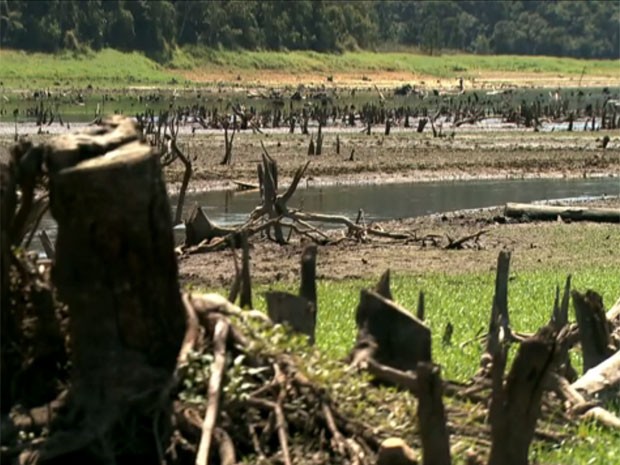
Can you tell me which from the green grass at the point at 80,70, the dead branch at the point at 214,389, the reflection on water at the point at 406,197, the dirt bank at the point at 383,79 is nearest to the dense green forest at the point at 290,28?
the green grass at the point at 80,70

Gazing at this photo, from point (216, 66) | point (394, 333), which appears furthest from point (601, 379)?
point (216, 66)

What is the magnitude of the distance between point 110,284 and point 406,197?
970 inches

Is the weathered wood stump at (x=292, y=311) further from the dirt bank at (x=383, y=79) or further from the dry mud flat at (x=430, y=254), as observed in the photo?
the dirt bank at (x=383, y=79)

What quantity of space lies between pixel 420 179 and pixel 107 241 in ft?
92.9

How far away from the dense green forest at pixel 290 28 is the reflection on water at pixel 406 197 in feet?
221

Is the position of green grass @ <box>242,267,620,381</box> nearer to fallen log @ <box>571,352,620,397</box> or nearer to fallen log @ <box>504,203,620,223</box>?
fallen log @ <box>571,352,620,397</box>

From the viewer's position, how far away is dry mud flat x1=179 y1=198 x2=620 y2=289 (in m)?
18.0

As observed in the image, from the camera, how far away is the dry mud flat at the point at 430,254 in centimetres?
1797

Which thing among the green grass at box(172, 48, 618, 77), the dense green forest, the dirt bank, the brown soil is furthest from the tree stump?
the green grass at box(172, 48, 618, 77)

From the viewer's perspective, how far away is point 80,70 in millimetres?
95625

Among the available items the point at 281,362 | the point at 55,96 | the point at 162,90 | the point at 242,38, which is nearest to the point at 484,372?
the point at 281,362

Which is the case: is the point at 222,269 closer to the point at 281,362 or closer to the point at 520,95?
the point at 281,362

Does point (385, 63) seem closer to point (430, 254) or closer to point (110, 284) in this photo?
point (430, 254)

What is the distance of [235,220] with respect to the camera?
25766 mm
